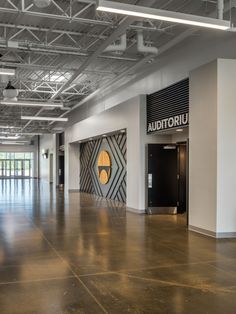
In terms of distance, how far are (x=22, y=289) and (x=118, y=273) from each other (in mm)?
1253

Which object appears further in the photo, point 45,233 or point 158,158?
point 158,158

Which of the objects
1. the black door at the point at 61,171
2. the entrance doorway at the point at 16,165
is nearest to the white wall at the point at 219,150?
the black door at the point at 61,171

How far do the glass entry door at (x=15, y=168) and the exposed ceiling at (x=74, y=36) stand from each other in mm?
26892

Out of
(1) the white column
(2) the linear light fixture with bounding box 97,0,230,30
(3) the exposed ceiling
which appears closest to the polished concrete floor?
(2) the linear light fixture with bounding box 97,0,230,30

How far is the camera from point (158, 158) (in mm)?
10758

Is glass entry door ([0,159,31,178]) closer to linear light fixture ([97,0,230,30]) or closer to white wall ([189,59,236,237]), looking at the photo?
white wall ([189,59,236,237])

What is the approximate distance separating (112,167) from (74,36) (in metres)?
6.54

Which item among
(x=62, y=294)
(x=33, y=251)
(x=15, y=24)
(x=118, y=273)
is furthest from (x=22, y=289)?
(x=15, y=24)

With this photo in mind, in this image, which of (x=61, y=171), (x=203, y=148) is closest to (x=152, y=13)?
(x=203, y=148)

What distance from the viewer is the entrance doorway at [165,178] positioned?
422 inches

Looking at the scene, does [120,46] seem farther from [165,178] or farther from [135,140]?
[165,178]

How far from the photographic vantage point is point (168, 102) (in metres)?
9.70

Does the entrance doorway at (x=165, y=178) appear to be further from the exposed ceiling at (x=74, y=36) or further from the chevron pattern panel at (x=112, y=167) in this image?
the chevron pattern panel at (x=112, y=167)

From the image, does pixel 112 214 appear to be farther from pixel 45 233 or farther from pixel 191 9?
pixel 191 9
